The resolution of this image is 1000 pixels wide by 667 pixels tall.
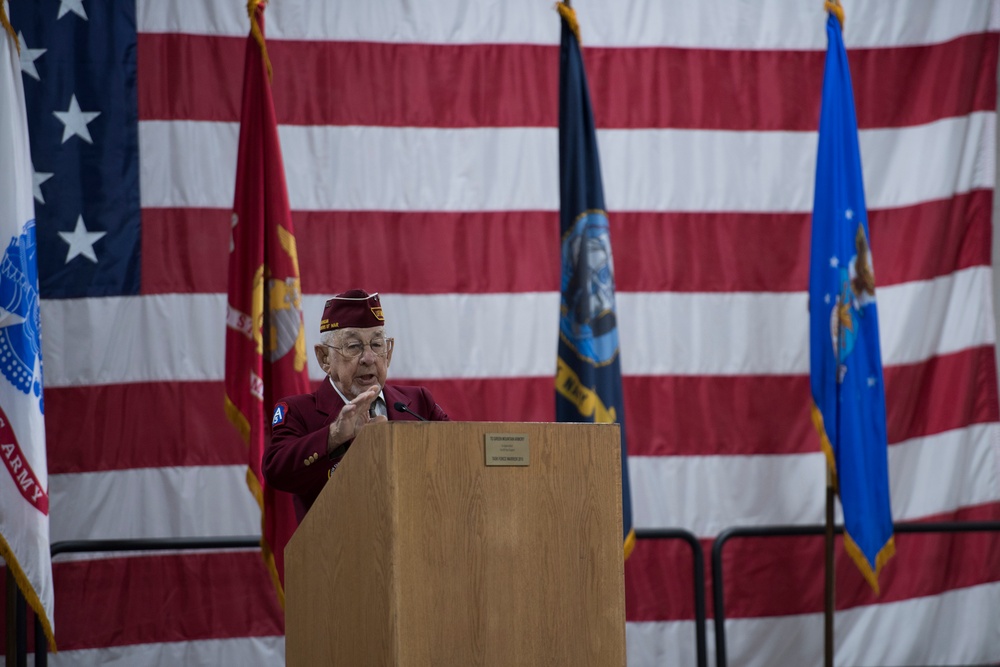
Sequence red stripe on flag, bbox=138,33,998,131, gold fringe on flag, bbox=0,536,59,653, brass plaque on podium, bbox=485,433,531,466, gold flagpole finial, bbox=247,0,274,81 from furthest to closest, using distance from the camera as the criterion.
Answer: red stripe on flag, bbox=138,33,998,131 → gold flagpole finial, bbox=247,0,274,81 → gold fringe on flag, bbox=0,536,59,653 → brass plaque on podium, bbox=485,433,531,466

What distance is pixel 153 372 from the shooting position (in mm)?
4531

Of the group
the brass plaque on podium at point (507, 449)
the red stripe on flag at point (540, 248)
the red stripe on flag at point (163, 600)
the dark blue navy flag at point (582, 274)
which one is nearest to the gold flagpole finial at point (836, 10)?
the red stripe on flag at point (540, 248)

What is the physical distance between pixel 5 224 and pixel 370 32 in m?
1.68

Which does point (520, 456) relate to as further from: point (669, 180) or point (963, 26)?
point (963, 26)

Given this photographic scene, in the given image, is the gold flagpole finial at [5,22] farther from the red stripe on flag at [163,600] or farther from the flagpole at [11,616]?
the red stripe on flag at [163,600]

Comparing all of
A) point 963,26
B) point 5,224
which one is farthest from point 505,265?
point 963,26

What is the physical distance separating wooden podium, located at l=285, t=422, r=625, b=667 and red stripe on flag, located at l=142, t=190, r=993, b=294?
7.91 ft

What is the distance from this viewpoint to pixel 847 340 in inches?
173

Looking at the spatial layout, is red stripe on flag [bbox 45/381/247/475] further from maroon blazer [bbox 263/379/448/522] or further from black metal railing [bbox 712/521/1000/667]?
black metal railing [bbox 712/521/1000/667]

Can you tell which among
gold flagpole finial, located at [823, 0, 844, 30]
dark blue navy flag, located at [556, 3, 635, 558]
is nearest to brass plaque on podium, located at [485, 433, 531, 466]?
dark blue navy flag, located at [556, 3, 635, 558]

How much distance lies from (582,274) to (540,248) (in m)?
0.59

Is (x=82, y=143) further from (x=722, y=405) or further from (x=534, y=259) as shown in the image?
(x=722, y=405)

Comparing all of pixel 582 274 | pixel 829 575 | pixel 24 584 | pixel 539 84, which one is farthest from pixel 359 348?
pixel 829 575

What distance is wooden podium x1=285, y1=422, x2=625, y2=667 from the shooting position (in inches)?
84.5
